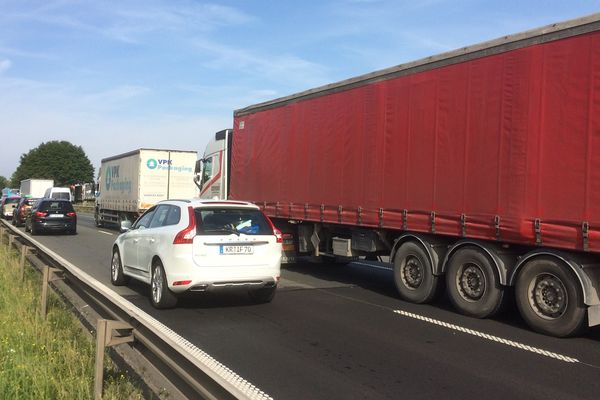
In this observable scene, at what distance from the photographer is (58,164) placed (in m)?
108

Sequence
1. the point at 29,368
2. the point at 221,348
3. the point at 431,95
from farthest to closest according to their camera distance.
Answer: the point at 431,95, the point at 221,348, the point at 29,368

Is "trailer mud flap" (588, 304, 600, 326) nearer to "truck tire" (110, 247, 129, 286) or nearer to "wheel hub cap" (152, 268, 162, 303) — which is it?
"wheel hub cap" (152, 268, 162, 303)

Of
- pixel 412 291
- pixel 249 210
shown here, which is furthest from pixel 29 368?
pixel 412 291

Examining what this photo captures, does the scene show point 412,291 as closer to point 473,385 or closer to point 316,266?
point 473,385

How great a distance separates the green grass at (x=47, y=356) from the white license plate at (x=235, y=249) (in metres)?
2.12

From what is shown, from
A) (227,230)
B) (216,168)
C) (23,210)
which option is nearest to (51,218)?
(23,210)

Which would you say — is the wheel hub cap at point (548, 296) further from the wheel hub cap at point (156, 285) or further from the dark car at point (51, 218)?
the dark car at point (51, 218)

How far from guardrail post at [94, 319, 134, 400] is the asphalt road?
138cm

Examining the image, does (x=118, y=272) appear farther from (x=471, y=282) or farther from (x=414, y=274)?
(x=471, y=282)

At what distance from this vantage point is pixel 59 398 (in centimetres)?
399

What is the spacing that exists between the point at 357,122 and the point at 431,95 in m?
1.83

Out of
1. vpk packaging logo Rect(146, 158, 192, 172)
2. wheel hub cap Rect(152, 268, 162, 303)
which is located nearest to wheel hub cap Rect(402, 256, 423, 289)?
wheel hub cap Rect(152, 268, 162, 303)

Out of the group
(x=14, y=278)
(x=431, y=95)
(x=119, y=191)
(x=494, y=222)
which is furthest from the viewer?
(x=119, y=191)

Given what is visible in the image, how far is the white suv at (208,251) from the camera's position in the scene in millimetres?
7496
